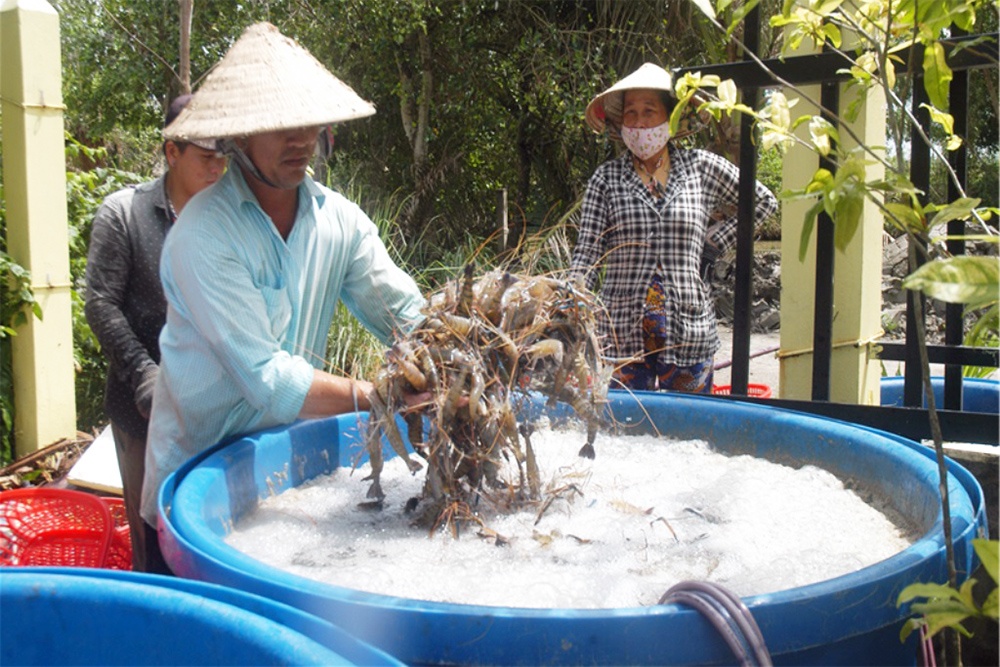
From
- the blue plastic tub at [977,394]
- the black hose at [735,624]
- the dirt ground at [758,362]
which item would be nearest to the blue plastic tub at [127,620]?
the black hose at [735,624]

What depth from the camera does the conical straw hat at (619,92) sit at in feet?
12.1

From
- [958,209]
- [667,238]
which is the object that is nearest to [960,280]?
[958,209]

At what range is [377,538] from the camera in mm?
2035

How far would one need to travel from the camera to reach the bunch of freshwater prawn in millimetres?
2025

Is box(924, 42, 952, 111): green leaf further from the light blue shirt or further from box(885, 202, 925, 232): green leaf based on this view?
the light blue shirt

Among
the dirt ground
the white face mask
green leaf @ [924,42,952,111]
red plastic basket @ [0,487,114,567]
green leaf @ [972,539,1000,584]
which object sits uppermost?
the white face mask

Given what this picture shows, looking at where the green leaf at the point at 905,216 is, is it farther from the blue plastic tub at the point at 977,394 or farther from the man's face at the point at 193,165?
the blue plastic tub at the point at 977,394

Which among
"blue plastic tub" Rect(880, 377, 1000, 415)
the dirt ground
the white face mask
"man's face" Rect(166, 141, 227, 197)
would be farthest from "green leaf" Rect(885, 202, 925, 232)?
the dirt ground

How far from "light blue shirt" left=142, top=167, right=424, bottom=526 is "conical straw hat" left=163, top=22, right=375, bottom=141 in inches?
6.1

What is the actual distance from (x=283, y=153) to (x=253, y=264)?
0.87 feet

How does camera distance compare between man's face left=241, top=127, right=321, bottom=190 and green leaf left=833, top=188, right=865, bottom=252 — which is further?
man's face left=241, top=127, right=321, bottom=190

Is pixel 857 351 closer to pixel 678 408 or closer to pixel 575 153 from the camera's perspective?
pixel 678 408

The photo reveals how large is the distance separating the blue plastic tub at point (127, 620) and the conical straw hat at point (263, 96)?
3.45 feet

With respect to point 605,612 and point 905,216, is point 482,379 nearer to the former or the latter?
point 605,612
